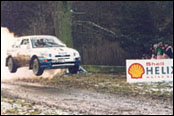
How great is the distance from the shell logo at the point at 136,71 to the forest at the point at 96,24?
0.44 meters

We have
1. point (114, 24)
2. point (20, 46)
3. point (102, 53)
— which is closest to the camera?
point (20, 46)

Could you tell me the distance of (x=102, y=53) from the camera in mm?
9477

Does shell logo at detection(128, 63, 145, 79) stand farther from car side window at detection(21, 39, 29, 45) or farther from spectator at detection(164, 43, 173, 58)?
car side window at detection(21, 39, 29, 45)

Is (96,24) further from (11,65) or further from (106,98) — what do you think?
(106,98)

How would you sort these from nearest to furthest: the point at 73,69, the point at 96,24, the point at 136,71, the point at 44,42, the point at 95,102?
the point at 73,69 → the point at 44,42 → the point at 136,71 → the point at 96,24 → the point at 95,102

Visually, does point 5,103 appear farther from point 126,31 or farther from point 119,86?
point 126,31

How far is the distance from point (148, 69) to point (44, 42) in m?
3.61

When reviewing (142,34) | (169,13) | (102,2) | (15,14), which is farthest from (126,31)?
(15,14)

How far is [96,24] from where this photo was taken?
10422 millimetres

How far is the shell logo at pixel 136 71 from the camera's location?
9805mm

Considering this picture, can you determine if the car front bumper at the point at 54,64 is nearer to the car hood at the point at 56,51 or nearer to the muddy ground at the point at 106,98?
the car hood at the point at 56,51

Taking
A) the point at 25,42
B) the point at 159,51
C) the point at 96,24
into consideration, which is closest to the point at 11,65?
the point at 25,42

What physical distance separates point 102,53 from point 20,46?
2711mm

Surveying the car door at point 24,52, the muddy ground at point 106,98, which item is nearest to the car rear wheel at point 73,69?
the car door at point 24,52
